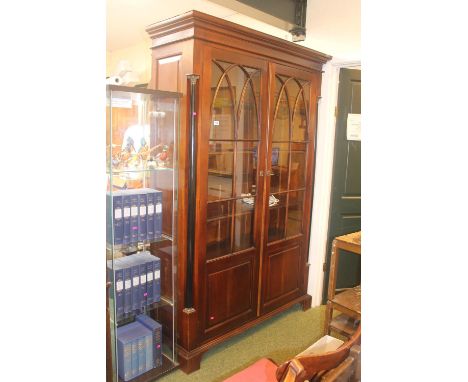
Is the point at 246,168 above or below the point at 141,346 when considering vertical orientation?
above

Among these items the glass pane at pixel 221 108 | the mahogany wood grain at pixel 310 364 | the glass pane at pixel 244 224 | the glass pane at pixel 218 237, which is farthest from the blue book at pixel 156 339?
the mahogany wood grain at pixel 310 364

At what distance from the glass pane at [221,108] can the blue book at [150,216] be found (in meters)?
0.53

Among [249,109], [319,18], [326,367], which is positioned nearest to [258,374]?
[326,367]

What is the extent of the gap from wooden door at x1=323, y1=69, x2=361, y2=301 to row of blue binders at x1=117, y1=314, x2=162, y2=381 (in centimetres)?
165

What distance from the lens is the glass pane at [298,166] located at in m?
2.97

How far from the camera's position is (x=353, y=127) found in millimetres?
3125

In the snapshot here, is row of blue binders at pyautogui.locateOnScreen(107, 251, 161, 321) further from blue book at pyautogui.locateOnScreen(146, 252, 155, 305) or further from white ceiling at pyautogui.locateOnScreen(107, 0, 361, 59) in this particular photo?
white ceiling at pyautogui.locateOnScreen(107, 0, 361, 59)

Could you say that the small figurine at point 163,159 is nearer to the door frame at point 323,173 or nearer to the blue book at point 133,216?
the blue book at point 133,216

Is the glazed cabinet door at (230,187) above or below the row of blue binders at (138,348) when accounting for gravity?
above

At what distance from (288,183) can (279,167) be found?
18 cm

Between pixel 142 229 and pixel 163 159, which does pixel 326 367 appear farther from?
pixel 163 159

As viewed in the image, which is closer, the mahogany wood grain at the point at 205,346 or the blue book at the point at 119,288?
the blue book at the point at 119,288
